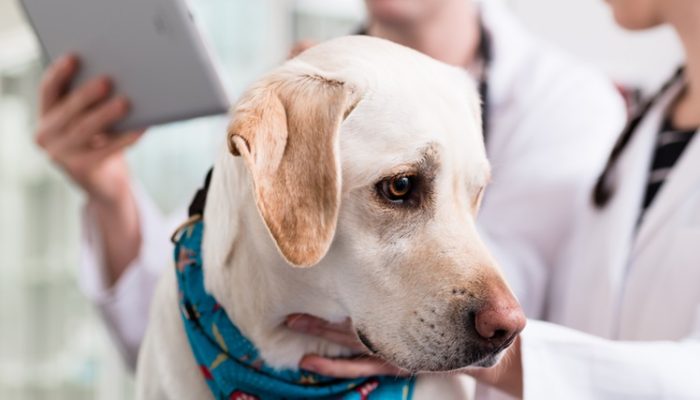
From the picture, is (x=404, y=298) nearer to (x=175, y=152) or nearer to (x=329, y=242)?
(x=329, y=242)

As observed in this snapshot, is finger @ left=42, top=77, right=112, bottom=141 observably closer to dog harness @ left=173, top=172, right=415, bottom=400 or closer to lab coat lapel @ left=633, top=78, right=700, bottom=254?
dog harness @ left=173, top=172, right=415, bottom=400

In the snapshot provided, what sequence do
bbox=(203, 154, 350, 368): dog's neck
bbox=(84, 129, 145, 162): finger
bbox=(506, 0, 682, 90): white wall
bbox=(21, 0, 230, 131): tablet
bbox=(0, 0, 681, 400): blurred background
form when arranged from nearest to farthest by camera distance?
bbox=(203, 154, 350, 368): dog's neck
bbox=(21, 0, 230, 131): tablet
bbox=(84, 129, 145, 162): finger
bbox=(506, 0, 682, 90): white wall
bbox=(0, 0, 681, 400): blurred background

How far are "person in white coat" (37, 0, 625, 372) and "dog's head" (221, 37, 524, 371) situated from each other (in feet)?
1.58

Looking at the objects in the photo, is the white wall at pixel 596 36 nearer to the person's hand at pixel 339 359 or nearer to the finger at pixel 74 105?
the finger at pixel 74 105

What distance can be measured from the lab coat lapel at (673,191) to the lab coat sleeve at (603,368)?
28 cm

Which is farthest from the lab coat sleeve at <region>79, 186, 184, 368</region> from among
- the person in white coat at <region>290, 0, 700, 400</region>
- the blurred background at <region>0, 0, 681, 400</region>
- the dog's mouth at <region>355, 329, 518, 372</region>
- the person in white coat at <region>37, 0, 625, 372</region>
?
the blurred background at <region>0, 0, 681, 400</region>

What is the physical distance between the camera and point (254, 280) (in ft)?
2.74

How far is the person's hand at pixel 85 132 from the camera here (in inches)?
45.3

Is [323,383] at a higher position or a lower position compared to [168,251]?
higher

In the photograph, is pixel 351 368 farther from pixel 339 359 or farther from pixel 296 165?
pixel 296 165

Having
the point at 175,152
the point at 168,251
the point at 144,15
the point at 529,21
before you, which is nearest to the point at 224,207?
the point at 144,15

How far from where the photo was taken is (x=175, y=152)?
3139 millimetres

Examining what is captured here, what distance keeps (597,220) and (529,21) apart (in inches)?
58.4

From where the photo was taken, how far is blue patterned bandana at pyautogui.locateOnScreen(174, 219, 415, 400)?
85 cm
